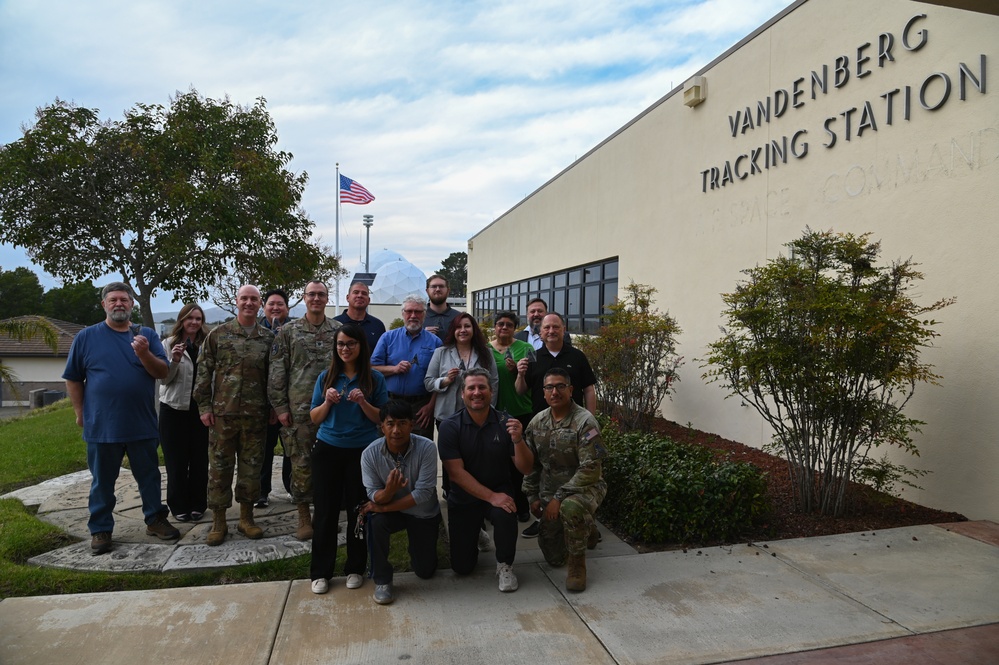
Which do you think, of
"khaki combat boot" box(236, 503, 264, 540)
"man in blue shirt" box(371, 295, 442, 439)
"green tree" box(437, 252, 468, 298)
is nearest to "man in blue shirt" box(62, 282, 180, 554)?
"khaki combat boot" box(236, 503, 264, 540)

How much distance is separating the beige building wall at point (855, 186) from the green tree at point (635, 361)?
619 millimetres

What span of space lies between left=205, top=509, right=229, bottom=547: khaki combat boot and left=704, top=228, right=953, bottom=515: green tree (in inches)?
156

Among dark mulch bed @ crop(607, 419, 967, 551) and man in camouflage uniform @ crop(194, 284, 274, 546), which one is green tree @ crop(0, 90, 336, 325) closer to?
man in camouflage uniform @ crop(194, 284, 274, 546)

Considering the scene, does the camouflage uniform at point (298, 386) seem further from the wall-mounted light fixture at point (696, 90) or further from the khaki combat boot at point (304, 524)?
the wall-mounted light fixture at point (696, 90)

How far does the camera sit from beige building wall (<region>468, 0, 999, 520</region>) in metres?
4.82

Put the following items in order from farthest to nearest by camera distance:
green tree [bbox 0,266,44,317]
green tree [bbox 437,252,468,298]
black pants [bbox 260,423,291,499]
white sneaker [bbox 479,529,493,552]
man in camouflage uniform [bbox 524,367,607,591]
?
green tree [bbox 437,252,468,298] < green tree [bbox 0,266,44,317] < black pants [bbox 260,423,291,499] < white sneaker [bbox 479,529,493,552] < man in camouflage uniform [bbox 524,367,607,591]

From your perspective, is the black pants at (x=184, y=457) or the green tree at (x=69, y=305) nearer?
the black pants at (x=184, y=457)

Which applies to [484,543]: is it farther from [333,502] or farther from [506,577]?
Result: [333,502]

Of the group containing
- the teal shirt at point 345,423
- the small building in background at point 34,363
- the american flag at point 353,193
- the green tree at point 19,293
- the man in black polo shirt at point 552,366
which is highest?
the american flag at point 353,193

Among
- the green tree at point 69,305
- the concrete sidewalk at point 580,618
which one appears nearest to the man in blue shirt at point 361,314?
the concrete sidewalk at point 580,618

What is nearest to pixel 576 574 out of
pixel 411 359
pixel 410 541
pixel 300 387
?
pixel 410 541

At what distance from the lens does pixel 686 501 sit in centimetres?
465

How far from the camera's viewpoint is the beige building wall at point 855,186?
4.82 metres

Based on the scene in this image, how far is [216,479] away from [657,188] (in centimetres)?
774
